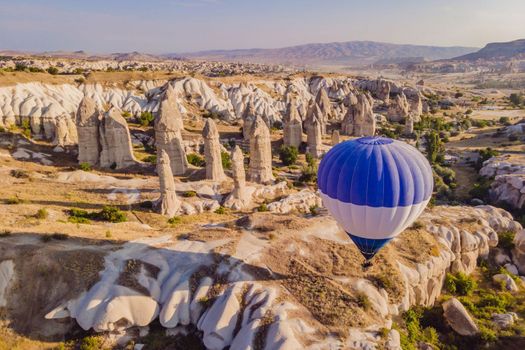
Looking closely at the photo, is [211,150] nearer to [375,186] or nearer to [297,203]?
[297,203]

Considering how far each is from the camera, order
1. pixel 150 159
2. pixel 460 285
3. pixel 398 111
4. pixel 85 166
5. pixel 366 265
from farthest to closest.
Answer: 1. pixel 398 111
2. pixel 150 159
3. pixel 85 166
4. pixel 460 285
5. pixel 366 265

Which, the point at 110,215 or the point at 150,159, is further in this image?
the point at 150,159

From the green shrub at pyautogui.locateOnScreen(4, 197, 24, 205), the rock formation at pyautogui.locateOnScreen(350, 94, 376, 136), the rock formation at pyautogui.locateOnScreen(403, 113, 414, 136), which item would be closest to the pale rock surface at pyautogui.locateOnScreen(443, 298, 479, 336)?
the green shrub at pyautogui.locateOnScreen(4, 197, 24, 205)

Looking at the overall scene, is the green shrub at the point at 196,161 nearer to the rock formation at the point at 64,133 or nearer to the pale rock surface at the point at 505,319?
the rock formation at the point at 64,133

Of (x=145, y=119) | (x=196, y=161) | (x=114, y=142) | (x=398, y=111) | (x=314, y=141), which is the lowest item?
(x=196, y=161)

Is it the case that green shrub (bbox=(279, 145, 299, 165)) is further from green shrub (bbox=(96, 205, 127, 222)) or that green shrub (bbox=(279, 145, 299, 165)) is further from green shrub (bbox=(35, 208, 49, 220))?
green shrub (bbox=(35, 208, 49, 220))

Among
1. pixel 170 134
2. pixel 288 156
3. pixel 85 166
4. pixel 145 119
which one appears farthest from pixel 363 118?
pixel 85 166

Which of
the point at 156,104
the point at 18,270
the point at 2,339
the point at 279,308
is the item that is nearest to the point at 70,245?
the point at 18,270
